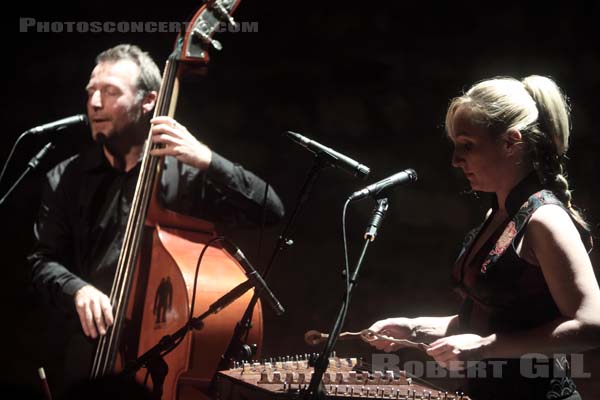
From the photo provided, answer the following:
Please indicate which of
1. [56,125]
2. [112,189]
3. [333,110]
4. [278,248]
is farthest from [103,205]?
[333,110]

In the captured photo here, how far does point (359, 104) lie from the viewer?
3574 mm

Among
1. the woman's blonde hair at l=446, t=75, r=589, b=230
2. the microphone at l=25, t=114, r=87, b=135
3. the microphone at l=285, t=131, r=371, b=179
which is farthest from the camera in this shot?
the microphone at l=25, t=114, r=87, b=135

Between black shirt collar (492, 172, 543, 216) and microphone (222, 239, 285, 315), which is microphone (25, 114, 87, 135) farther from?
black shirt collar (492, 172, 543, 216)

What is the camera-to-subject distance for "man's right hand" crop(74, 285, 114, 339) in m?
2.38

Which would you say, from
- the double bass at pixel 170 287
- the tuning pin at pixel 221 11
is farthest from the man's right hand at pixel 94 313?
the tuning pin at pixel 221 11

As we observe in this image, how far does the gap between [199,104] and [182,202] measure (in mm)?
917

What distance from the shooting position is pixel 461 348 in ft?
5.81

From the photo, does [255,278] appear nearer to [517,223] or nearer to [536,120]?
[517,223]

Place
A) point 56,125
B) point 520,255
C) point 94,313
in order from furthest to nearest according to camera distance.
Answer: point 56,125 → point 94,313 → point 520,255

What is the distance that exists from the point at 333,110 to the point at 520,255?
191cm

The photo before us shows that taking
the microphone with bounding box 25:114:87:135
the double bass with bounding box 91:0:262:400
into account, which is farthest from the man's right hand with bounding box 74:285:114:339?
the microphone with bounding box 25:114:87:135

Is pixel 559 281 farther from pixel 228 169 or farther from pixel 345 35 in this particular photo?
pixel 345 35

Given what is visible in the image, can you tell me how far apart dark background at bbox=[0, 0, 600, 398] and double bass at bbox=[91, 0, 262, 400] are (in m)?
0.87

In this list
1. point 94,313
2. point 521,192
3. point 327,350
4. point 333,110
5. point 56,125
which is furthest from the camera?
point 333,110
